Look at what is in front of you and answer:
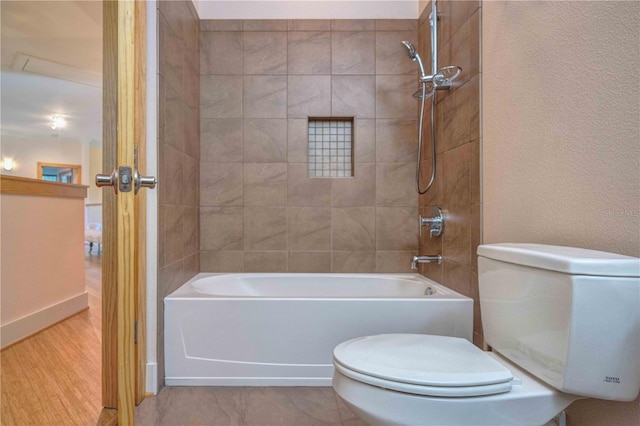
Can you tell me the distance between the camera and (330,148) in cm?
252

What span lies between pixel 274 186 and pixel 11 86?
3.12m

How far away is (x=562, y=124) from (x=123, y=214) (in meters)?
1.38

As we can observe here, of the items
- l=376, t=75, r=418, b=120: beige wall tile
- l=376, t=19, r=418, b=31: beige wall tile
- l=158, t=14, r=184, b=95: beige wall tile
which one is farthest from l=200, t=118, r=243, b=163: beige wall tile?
l=376, t=19, r=418, b=31: beige wall tile

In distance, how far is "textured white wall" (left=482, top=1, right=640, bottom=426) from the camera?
3.05 feet

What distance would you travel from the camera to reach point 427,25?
7.47 ft

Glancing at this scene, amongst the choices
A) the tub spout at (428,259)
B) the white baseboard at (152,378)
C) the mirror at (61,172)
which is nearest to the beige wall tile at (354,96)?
the tub spout at (428,259)

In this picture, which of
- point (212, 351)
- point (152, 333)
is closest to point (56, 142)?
point (152, 333)

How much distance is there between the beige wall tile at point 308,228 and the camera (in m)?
2.44

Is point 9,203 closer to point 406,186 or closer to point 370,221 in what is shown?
point 370,221

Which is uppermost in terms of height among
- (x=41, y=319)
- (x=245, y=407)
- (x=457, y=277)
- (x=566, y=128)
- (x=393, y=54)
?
(x=393, y=54)

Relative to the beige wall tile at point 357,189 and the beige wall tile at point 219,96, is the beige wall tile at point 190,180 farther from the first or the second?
the beige wall tile at point 357,189

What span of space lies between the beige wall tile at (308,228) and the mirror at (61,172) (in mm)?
1663

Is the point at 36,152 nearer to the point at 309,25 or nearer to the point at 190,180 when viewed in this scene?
the point at 190,180

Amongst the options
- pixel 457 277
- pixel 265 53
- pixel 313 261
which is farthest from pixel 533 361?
pixel 265 53
